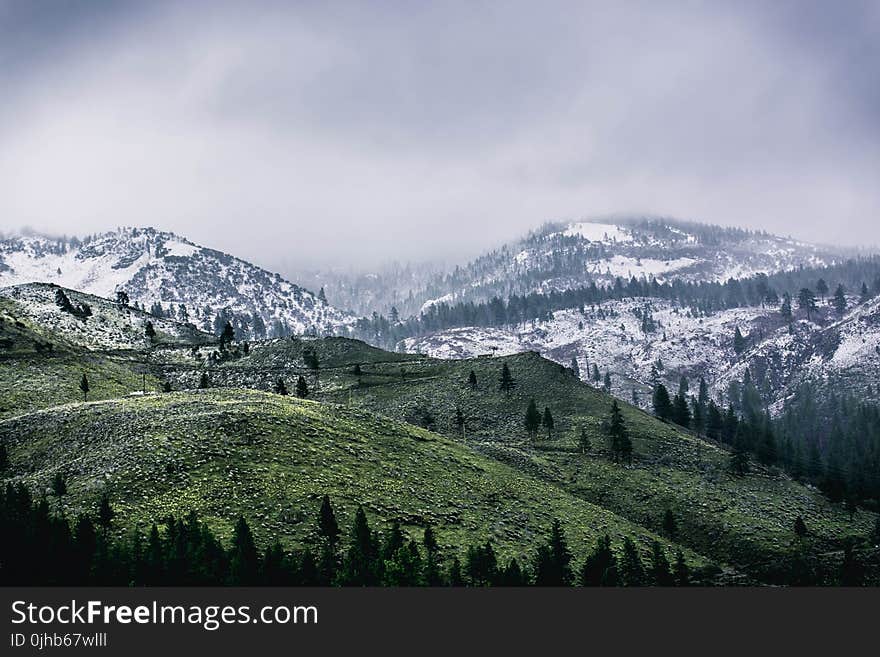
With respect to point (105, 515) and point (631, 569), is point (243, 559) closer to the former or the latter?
point (105, 515)

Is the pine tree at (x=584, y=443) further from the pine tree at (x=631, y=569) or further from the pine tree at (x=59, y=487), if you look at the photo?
the pine tree at (x=59, y=487)

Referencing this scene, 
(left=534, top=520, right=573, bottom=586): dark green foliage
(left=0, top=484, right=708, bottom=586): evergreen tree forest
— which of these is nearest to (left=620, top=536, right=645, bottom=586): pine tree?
(left=0, top=484, right=708, bottom=586): evergreen tree forest

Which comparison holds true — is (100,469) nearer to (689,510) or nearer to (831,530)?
(689,510)

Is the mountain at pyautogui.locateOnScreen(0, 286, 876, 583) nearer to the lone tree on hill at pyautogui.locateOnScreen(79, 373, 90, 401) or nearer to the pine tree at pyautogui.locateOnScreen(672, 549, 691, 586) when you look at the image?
the lone tree on hill at pyautogui.locateOnScreen(79, 373, 90, 401)

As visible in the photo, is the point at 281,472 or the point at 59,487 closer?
the point at 59,487

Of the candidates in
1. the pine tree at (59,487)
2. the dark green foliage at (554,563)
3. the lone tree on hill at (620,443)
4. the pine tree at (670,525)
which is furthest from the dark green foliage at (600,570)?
the pine tree at (59,487)

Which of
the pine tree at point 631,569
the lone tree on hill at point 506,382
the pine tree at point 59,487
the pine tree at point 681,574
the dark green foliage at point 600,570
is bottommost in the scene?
the pine tree at point 681,574

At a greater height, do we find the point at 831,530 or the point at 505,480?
the point at 505,480

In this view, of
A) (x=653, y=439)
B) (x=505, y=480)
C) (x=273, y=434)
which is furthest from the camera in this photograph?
(x=653, y=439)

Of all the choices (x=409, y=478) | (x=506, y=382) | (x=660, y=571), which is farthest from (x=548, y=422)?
(x=660, y=571)

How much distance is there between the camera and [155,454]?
349 feet

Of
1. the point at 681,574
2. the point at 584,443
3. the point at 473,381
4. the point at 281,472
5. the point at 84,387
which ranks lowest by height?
the point at 681,574

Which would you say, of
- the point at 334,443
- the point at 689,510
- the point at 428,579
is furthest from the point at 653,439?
the point at 428,579
